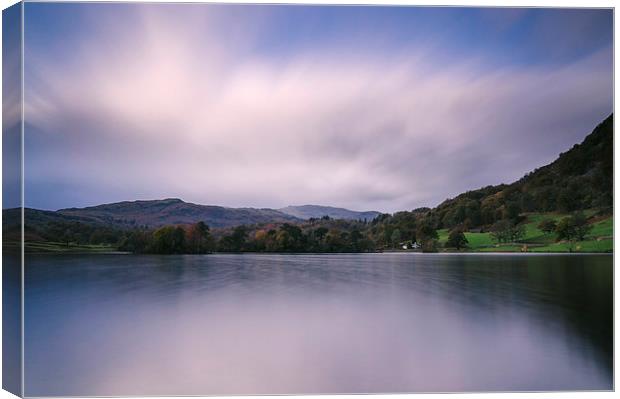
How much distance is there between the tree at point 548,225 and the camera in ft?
32.6

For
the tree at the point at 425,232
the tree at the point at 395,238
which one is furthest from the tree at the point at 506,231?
the tree at the point at 395,238

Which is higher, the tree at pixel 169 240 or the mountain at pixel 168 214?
the mountain at pixel 168 214

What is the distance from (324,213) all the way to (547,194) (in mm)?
5600

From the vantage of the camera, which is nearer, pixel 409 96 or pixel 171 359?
pixel 171 359

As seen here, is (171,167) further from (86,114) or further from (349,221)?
(349,221)

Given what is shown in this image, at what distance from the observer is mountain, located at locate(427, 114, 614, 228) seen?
7.72 metres

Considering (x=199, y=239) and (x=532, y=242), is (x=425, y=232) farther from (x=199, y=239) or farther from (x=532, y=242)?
(x=199, y=239)

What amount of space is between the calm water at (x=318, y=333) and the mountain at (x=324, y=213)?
208 centimetres

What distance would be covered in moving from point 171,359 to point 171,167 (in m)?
5.18

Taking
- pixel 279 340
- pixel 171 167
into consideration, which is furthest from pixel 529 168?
pixel 171 167

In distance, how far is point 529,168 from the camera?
369 inches

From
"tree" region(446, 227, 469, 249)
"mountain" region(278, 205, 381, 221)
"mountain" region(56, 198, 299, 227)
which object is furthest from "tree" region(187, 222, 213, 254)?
"tree" region(446, 227, 469, 249)

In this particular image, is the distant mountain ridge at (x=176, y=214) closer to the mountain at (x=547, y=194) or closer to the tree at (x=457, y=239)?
the tree at (x=457, y=239)

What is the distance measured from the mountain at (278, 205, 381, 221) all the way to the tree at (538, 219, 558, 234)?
385 cm
